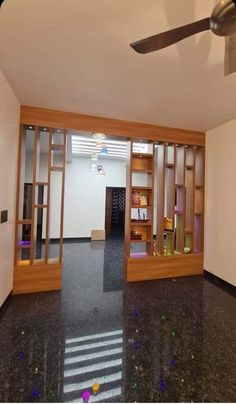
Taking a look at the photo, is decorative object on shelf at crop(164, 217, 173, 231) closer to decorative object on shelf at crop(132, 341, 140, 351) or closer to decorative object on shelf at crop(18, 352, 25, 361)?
decorative object on shelf at crop(132, 341, 140, 351)

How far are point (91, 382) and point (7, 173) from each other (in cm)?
241

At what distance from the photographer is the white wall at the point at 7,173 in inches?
92.5

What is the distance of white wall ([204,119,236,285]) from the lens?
3.32 metres

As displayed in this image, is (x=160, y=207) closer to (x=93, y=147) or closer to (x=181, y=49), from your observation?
(x=181, y=49)

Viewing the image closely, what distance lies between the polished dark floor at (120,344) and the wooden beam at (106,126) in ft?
8.78

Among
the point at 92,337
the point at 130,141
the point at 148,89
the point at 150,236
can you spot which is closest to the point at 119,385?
the point at 92,337

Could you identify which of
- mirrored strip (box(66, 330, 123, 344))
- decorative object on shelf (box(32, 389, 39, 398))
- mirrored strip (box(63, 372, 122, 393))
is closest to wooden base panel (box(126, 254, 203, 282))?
mirrored strip (box(66, 330, 123, 344))

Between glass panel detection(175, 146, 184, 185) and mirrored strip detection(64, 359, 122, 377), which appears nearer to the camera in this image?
mirrored strip detection(64, 359, 122, 377)

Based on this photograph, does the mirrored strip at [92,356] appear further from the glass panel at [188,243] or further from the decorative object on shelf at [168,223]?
the glass panel at [188,243]

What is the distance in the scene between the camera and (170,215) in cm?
392

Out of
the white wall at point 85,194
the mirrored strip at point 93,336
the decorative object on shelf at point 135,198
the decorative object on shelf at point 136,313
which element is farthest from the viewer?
the white wall at point 85,194

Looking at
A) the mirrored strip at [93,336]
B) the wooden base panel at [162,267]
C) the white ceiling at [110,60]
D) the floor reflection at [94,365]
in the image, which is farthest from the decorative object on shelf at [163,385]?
the white ceiling at [110,60]

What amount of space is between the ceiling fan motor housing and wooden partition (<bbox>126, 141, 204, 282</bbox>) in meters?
2.51

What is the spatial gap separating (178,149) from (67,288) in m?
3.33
